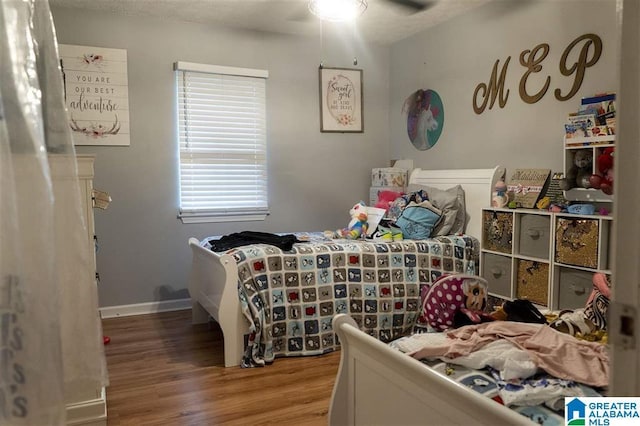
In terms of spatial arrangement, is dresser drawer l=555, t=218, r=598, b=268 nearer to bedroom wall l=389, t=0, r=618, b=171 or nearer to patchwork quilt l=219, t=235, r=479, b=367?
bedroom wall l=389, t=0, r=618, b=171

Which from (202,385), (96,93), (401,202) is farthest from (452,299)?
(96,93)

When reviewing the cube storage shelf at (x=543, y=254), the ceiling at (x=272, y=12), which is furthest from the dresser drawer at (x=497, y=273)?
the ceiling at (x=272, y=12)

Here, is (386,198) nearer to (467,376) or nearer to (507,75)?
(507,75)

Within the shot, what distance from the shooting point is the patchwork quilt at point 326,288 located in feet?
10.2

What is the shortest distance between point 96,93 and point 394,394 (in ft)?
11.7

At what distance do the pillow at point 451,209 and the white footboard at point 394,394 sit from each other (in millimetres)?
2228

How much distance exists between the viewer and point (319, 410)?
2.49 m

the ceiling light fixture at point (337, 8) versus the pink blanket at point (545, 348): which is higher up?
the ceiling light fixture at point (337, 8)

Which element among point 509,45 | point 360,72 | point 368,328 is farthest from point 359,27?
point 368,328

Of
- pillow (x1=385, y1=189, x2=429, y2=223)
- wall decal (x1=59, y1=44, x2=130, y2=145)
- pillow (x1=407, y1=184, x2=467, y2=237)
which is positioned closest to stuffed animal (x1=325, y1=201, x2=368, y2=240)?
pillow (x1=385, y1=189, x2=429, y2=223)

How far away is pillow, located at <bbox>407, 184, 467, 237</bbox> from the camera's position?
385 centimetres

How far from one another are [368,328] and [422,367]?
6.74 feet

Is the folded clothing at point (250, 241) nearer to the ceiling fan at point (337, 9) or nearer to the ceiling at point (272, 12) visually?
the ceiling fan at point (337, 9)

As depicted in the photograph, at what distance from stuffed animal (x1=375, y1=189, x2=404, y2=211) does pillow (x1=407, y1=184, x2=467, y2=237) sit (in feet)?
1.35
